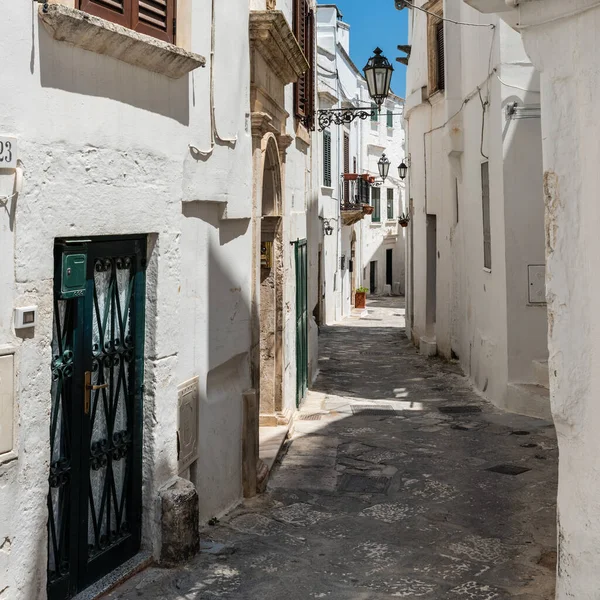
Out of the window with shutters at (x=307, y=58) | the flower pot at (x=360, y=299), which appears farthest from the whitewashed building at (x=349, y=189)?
the window with shutters at (x=307, y=58)

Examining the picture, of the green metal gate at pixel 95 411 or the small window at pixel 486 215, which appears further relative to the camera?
the small window at pixel 486 215

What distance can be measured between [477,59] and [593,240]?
948cm

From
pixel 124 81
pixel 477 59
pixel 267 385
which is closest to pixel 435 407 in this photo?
pixel 267 385

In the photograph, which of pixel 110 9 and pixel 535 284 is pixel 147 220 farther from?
pixel 535 284

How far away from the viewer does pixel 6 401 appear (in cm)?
429

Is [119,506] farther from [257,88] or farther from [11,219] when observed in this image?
[257,88]

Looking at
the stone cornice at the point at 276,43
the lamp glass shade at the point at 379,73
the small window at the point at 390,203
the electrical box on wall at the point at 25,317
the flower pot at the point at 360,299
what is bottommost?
the flower pot at the point at 360,299

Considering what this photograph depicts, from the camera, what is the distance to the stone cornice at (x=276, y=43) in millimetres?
8148

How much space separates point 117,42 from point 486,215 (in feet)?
29.7

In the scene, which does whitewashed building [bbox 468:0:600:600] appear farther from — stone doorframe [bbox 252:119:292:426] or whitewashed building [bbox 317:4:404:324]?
whitewashed building [bbox 317:4:404:324]

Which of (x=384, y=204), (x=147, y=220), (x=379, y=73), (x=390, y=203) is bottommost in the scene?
(x=147, y=220)

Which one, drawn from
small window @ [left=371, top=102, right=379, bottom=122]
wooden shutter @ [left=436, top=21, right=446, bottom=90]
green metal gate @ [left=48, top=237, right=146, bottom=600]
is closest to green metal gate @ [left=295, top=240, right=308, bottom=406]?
small window @ [left=371, top=102, right=379, bottom=122]

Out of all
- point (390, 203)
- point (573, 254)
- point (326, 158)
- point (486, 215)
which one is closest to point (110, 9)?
point (573, 254)

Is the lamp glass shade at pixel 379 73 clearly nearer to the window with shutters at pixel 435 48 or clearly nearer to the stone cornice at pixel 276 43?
the stone cornice at pixel 276 43
